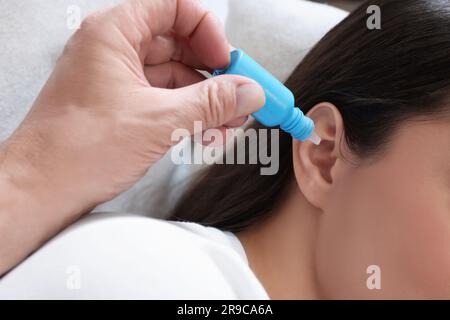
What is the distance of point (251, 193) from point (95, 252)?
33 centimetres

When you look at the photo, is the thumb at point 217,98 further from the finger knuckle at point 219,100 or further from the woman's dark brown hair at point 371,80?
the woman's dark brown hair at point 371,80

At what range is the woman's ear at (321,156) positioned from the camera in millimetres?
744

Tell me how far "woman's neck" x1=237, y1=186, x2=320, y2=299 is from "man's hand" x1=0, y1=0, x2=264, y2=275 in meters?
0.20

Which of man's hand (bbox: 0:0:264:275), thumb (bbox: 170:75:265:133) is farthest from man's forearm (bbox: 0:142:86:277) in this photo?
thumb (bbox: 170:75:265:133)

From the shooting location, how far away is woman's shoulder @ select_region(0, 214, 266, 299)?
0.59 metres

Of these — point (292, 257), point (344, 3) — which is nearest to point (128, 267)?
point (292, 257)

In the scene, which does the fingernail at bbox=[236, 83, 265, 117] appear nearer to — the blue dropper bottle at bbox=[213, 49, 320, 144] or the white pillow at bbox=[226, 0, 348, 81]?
the blue dropper bottle at bbox=[213, 49, 320, 144]

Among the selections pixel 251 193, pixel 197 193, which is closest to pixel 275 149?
pixel 251 193

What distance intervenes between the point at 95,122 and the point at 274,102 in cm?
23

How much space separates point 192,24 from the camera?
2.44 feet

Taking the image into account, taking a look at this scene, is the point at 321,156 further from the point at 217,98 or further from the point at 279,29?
the point at 279,29

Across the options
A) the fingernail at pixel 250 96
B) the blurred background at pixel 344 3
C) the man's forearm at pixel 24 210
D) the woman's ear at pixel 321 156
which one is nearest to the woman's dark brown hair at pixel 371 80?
the woman's ear at pixel 321 156
